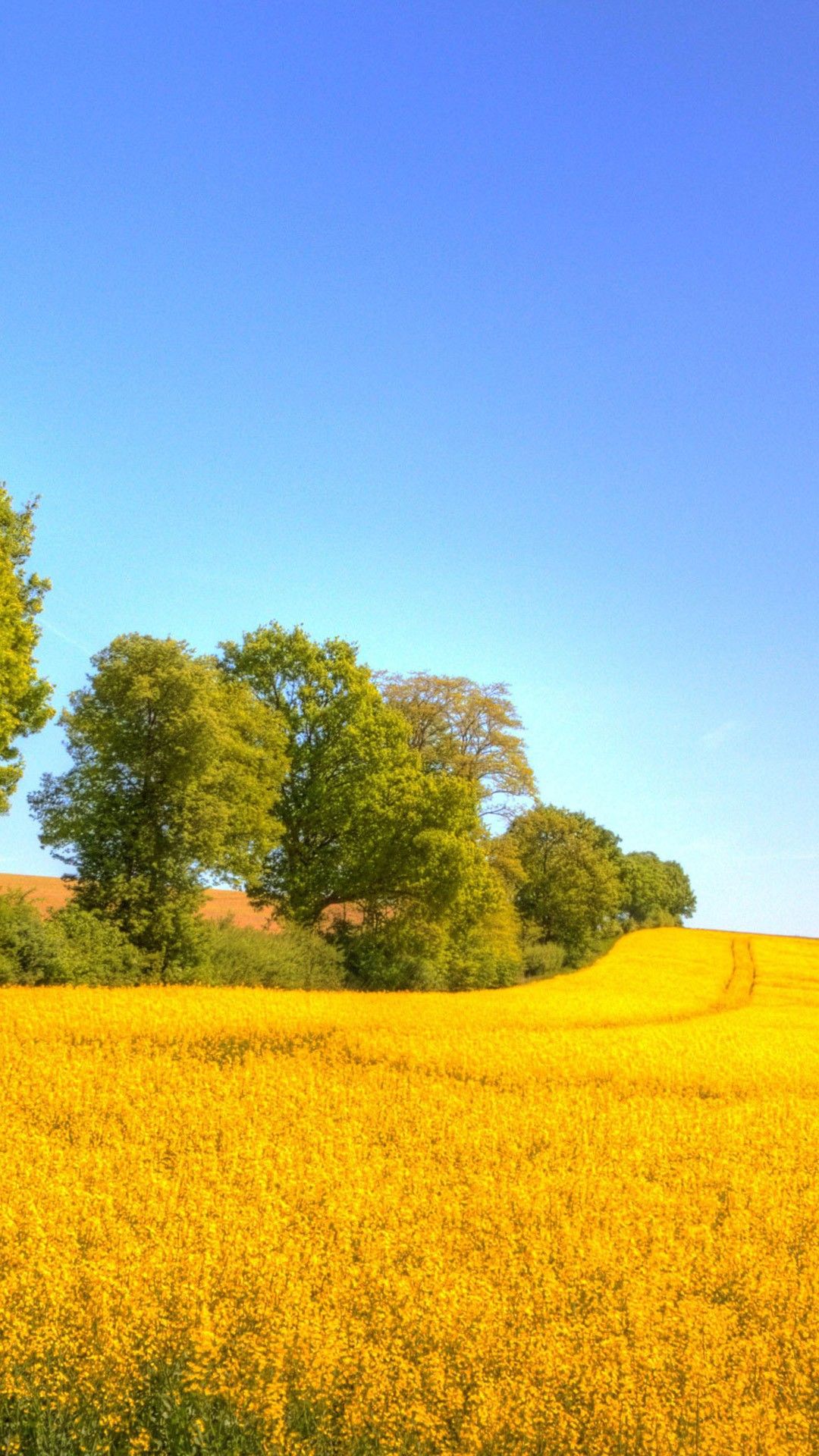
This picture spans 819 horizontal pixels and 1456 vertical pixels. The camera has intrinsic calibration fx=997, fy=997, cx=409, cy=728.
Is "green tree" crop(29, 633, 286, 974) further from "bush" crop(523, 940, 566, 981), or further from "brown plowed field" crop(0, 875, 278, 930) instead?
"bush" crop(523, 940, 566, 981)

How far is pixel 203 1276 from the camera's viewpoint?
→ 22.4 feet

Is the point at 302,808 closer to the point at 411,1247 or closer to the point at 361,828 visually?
the point at 361,828

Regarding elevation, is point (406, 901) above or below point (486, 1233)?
above

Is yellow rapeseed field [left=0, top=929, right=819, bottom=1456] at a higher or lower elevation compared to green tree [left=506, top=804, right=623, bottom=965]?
lower

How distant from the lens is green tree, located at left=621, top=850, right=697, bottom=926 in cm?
9888

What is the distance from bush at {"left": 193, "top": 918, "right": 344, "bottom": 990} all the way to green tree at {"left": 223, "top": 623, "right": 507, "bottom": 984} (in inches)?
133

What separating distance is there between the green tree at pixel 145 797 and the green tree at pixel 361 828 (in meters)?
7.20

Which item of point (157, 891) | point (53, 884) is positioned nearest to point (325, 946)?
point (157, 891)

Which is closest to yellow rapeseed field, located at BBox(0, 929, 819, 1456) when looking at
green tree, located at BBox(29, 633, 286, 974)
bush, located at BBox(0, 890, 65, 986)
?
bush, located at BBox(0, 890, 65, 986)

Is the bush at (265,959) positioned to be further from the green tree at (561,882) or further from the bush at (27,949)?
the green tree at (561,882)

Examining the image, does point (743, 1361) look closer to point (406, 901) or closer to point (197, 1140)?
point (197, 1140)

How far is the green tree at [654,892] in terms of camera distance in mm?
98875

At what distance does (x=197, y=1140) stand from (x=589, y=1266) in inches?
191

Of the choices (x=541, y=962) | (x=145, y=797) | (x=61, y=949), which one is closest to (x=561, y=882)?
(x=541, y=962)
